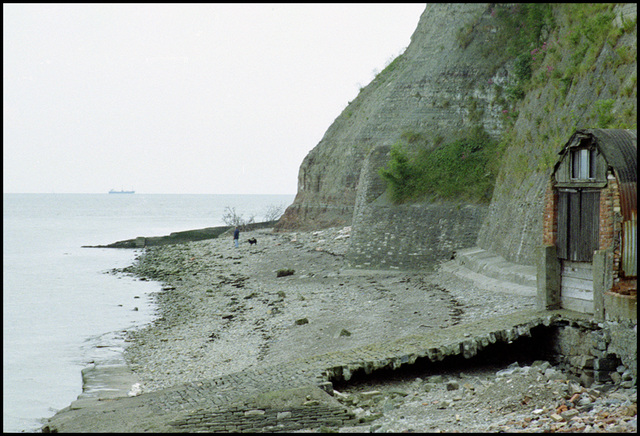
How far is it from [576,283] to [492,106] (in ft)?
72.1

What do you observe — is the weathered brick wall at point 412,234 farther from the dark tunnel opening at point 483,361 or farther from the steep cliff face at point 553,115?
the dark tunnel opening at point 483,361

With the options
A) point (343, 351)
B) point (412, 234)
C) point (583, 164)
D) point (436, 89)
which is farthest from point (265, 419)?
point (436, 89)

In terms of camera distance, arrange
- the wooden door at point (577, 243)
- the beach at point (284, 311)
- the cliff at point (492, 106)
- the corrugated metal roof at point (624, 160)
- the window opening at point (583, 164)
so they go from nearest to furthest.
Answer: the corrugated metal roof at point (624, 160), the window opening at point (583, 164), the wooden door at point (577, 243), the beach at point (284, 311), the cliff at point (492, 106)

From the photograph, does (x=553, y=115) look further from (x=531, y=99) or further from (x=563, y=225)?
(x=563, y=225)

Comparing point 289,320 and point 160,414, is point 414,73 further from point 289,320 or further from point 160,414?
point 160,414

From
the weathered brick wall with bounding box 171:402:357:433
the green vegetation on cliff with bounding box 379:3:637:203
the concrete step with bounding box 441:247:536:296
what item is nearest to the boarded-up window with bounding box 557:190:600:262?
the green vegetation on cliff with bounding box 379:3:637:203

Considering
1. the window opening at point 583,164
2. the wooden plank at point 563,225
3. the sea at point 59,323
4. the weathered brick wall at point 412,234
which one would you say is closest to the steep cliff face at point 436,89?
the weathered brick wall at point 412,234

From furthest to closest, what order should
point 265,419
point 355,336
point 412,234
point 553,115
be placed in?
point 412,234, point 553,115, point 355,336, point 265,419

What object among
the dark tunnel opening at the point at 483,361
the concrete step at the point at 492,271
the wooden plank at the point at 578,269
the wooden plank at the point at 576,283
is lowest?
the dark tunnel opening at the point at 483,361

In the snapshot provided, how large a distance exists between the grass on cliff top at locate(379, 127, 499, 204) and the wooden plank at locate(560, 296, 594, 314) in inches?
655

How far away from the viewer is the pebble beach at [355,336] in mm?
10711

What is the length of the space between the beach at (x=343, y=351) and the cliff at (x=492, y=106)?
3.13 meters

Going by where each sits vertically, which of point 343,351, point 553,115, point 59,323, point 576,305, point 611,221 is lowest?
point 59,323

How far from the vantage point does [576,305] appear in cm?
1402
